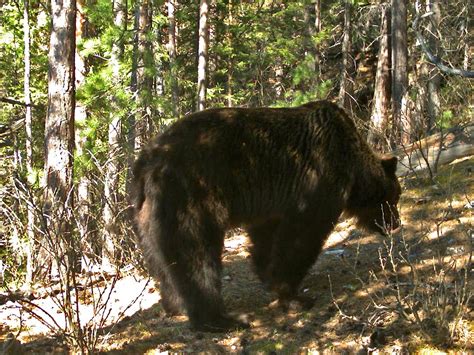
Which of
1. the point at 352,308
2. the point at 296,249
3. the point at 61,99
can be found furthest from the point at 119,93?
the point at 352,308

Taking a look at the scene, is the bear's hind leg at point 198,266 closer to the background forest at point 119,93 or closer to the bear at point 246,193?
the bear at point 246,193

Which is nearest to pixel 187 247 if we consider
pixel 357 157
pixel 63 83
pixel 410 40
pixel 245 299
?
pixel 245 299

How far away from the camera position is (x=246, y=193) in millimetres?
6242

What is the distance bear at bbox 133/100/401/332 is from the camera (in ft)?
19.1

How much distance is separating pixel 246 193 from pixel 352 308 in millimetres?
1643

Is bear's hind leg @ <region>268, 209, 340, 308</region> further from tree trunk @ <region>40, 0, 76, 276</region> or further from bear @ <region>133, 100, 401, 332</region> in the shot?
tree trunk @ <region>40, 0, 76, 276</region>

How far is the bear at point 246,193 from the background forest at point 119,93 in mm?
667

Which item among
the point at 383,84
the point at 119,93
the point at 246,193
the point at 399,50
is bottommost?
the point at 246,193

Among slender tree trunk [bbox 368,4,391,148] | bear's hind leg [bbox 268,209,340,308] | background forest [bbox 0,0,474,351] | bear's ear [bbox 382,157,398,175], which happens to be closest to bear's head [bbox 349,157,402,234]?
bear's ear [bbox 382,157,398,175]

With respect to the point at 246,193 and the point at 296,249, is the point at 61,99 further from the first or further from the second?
the point at 296,249

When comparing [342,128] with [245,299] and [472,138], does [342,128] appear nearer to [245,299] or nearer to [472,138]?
[245,299]

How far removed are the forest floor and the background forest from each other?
732 millimetres

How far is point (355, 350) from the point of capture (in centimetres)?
514

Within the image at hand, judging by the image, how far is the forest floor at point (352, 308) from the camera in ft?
16.3
